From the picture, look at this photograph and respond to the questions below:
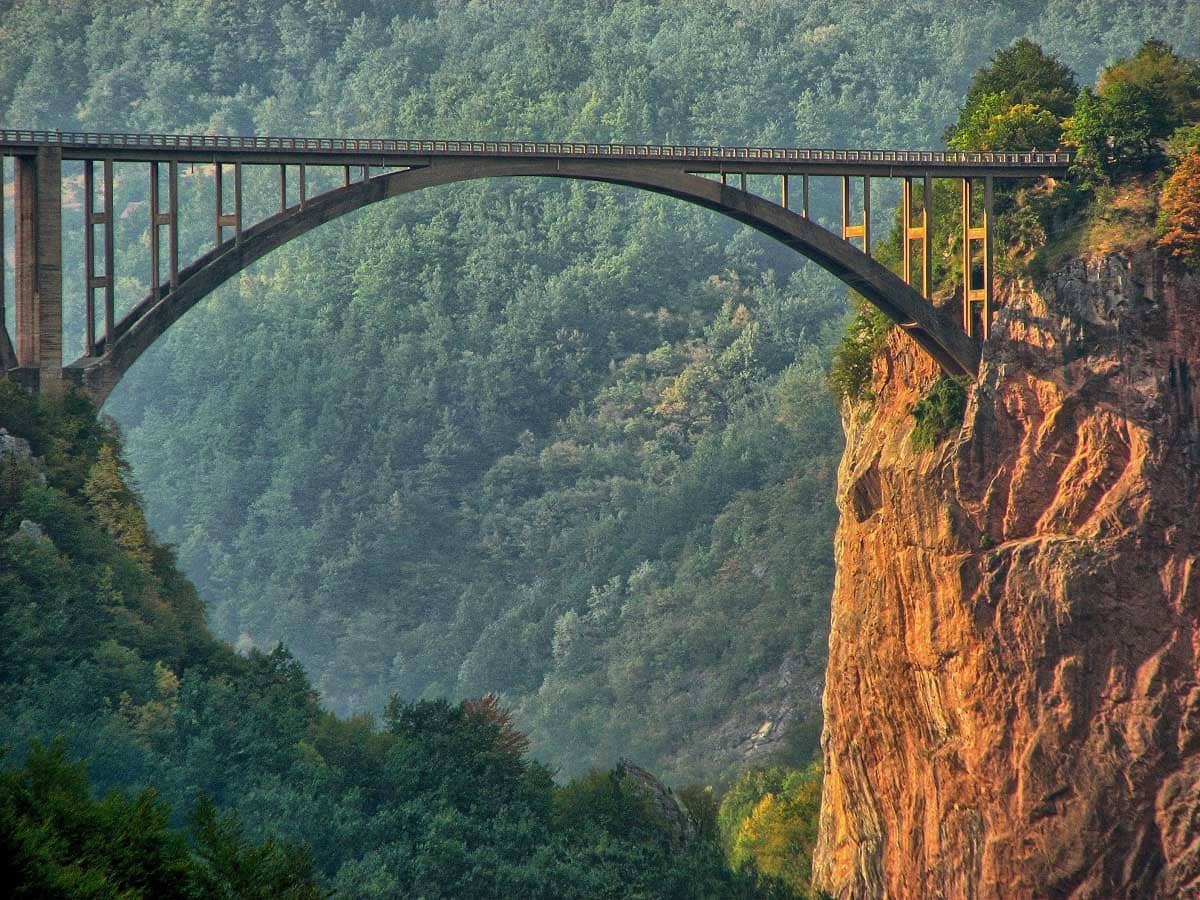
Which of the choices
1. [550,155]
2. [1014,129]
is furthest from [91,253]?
[1014,129]

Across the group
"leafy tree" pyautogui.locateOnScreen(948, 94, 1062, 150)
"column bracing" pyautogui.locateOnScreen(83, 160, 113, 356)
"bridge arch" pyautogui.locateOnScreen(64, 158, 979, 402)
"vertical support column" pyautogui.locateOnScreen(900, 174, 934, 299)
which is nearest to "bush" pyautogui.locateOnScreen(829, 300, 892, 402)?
"vertical support column" pyautogui.locateOnScreen(900, 174, 934, 299)

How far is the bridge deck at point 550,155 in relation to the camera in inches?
2894

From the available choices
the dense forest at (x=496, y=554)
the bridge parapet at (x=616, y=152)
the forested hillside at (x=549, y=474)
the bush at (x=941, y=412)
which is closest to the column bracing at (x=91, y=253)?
the bridge parapet at (x=616, y=152)

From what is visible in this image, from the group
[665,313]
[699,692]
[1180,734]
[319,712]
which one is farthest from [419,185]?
[665,313]

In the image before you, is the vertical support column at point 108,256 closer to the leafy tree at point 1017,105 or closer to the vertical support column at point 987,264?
the vertical support column at point 987,264

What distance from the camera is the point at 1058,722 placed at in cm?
7144

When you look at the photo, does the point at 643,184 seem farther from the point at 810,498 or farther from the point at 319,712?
the point at 810,498

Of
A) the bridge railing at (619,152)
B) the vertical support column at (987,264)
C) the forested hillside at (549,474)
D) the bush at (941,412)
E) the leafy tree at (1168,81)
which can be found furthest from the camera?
the forested hillside at (549,474)

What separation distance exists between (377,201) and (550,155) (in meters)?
5.25

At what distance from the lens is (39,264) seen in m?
73.2

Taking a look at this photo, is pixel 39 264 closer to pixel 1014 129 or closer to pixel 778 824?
pixel 1014 129

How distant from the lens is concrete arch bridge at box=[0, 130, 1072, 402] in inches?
2884

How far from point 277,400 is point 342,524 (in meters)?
15.3

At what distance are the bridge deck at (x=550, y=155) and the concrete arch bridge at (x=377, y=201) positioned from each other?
0.22 ft
